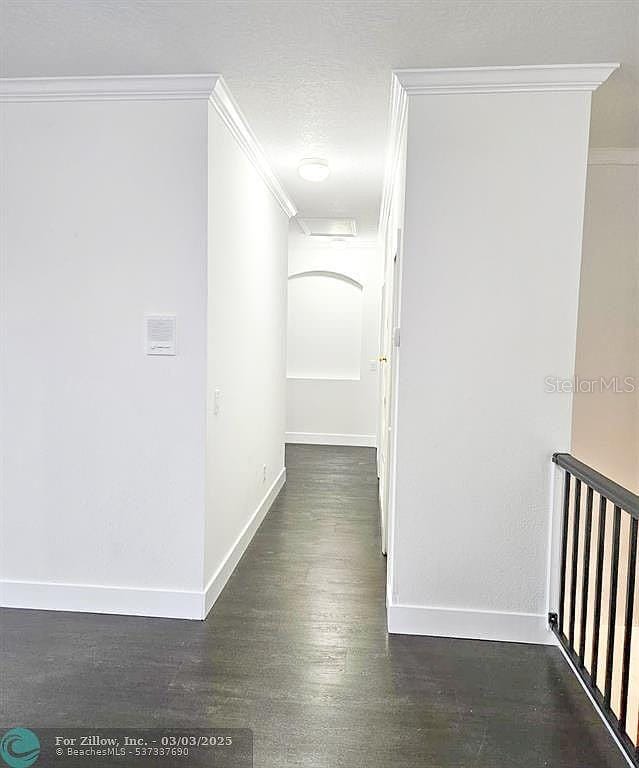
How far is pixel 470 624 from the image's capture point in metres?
2.79

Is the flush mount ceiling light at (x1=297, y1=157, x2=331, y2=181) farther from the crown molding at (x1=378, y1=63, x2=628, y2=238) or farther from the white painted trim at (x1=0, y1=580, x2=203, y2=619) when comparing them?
the white painted trim at (x1=0, y1=580, x2=203, y2=619)

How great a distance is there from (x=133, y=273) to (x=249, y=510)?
184 centimetres

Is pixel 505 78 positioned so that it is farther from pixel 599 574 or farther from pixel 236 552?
pixel 236 552

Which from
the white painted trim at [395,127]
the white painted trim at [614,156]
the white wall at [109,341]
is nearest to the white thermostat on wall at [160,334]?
the white wall at [109,341]

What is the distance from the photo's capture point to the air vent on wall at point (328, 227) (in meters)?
6.14

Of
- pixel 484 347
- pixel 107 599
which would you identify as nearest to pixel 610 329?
pixel 484 347

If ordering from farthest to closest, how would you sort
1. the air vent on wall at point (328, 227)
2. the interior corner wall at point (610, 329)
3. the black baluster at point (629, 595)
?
the air vent on wall at point (328, 227) → the interior corner wall at point (610, 329) → the black baluster at point (629, 595)

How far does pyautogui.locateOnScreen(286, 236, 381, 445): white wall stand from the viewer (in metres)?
7.62

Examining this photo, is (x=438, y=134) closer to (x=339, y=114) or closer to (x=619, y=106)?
(x=339, y=114)

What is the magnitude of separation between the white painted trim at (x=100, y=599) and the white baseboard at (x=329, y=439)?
4888 mm

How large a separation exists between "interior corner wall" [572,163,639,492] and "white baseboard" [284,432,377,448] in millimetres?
4155

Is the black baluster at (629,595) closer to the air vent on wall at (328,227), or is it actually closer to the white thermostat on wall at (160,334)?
the white thermostat on wall at (160,334)

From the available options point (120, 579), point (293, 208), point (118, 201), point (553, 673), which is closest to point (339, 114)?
point (118, 201)

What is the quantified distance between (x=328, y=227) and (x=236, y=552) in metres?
3.99
